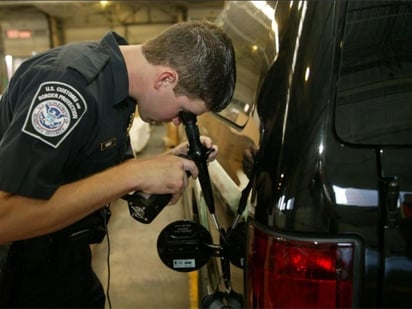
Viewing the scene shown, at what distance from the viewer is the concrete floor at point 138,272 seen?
2752 millimetres

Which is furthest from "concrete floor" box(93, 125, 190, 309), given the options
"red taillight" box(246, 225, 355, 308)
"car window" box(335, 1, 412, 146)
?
"car window" box(335, 1, 412, 146)

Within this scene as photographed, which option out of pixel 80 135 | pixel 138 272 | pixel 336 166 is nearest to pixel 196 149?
pixel 80 135

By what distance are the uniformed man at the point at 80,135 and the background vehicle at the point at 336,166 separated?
284 mm

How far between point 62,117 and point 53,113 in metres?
0.02

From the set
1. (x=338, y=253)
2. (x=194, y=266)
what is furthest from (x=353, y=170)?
(x=194, y=266)

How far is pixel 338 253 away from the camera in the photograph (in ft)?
2.94

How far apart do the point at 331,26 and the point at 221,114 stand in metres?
0.80

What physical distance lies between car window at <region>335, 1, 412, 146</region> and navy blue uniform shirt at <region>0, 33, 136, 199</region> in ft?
2.19

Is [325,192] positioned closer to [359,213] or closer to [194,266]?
[359,213]

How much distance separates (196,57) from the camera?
3.88 ft

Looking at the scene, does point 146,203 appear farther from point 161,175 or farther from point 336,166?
point 336,166

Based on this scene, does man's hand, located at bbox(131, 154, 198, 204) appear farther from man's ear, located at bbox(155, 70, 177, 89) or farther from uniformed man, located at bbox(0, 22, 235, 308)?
man's ear, located at bbox(155, 70, 177, 89)

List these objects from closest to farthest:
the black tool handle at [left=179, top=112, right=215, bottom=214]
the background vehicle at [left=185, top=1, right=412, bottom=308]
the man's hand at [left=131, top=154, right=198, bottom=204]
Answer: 1. the background vehicle at [left=185, top=1, right=412, bottom=308]
2. the man's hand at [left=131, top=154, right=198, bottom=204]
3. the black tool handle at [left=179, top=112, right=215, bottom=214]

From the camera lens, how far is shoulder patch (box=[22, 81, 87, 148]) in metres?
0.96
